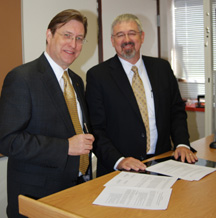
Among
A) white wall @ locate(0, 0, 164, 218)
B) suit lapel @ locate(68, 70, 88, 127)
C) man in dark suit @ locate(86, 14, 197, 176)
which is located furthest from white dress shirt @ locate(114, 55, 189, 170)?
white wall @ locate(0, 0, 164, 218)

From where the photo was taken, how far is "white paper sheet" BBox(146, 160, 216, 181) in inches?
64.8

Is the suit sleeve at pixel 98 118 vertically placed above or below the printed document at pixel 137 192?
above

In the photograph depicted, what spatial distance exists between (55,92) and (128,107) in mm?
615

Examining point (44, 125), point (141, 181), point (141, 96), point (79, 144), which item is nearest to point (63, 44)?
point (44, 125)

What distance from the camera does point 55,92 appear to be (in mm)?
1698

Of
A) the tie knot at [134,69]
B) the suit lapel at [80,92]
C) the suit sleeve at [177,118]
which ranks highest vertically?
the tie knot at [134,69]

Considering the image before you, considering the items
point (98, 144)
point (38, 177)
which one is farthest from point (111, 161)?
point (38, 177)

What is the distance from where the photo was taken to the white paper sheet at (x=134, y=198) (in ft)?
4.25

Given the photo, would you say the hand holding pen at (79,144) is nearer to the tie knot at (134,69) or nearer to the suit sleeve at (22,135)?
the suit sleeve at (22,135)

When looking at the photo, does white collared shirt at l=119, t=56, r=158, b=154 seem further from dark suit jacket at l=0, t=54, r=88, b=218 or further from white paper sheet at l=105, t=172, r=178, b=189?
dark suit jacket at l=0, t=54, r=88, b=218

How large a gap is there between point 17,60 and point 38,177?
4.76 feet

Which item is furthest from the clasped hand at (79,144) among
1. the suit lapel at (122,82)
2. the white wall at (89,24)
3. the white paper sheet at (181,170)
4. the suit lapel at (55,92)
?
the white wall at (89,24)

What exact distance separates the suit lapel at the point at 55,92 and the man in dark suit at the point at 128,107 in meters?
0.44

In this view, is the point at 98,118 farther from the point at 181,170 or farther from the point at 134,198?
the point at 134,198
